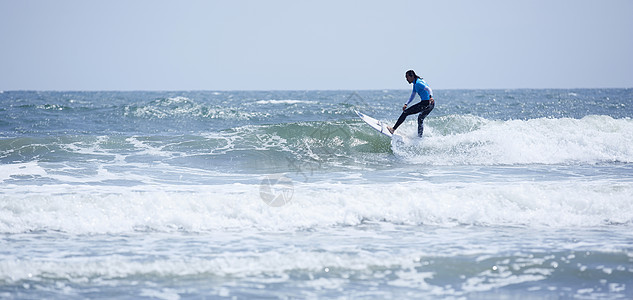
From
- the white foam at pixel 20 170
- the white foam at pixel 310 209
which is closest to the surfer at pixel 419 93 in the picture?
the white foam at pixel 310 209

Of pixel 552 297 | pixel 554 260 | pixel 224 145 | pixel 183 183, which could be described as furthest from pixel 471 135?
pixel 552 297

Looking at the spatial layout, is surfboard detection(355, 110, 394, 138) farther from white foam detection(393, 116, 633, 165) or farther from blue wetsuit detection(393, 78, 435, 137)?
blue wetsuit detection(393, 78, 435, 137)

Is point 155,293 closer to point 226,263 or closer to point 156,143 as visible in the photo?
point 226,263

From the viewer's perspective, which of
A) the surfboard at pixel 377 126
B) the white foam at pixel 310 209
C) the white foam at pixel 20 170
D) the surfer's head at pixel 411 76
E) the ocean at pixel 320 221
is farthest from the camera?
the surfboard at pixel 377 126

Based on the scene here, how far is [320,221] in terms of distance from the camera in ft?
24.2

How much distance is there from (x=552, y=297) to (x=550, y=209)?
347 centimetres

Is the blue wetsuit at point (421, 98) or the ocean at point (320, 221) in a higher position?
the blue wetsuit at point (421, 98)

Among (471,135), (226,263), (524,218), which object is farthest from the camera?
(471,135)

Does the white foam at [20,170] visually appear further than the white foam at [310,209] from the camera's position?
Yes

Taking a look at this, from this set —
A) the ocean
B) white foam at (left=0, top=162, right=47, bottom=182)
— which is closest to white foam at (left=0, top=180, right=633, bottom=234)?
the ocean

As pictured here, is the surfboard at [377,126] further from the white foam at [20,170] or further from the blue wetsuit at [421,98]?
the white foam at [20,170]

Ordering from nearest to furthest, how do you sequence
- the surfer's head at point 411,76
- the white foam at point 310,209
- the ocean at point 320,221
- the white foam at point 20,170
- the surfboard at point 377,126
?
1. the ocean at point 320,221
2. the white foam at point 310,209
3. the white foam at point 20,170
4. the surfer's head at point 411,76
5. the surfboard at point 377,126

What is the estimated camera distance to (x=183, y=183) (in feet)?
32.9

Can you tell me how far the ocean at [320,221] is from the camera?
5109 millimetres
